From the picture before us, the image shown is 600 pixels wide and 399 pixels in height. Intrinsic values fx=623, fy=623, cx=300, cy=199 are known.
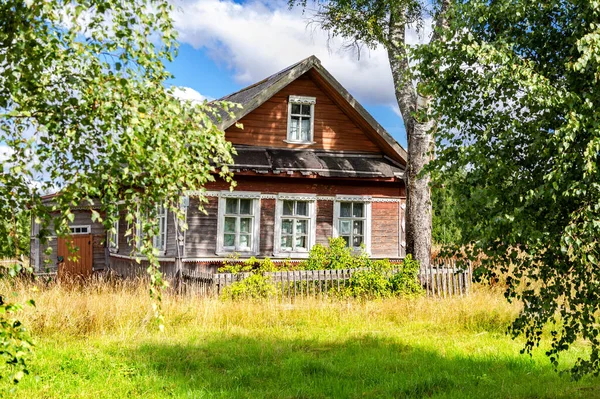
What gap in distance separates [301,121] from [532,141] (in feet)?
44.7

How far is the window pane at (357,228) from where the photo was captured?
20031mm

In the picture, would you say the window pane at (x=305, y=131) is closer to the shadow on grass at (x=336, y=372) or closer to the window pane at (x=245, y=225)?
the window pane at (x=245, y=225)

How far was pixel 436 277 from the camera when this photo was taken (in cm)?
1705

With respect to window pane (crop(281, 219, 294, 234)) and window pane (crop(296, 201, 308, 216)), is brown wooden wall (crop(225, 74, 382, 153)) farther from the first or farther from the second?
window pane (crop(281, 219, 294, 234))

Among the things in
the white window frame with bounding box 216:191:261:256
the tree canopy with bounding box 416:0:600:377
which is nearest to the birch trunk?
the white window frame with bounding box 216:191:261:256

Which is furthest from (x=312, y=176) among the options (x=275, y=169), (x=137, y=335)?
(x=137, y=335)

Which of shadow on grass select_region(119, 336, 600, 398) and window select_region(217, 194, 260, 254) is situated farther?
window select_region(217, 194, 260, 254)

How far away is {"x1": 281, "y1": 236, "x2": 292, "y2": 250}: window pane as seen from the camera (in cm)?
1916

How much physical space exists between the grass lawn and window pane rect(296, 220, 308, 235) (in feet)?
18.9

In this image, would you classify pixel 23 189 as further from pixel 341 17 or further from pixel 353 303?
pixel 341 17

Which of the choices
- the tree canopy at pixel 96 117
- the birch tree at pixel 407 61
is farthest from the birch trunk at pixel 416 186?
the tree canopy at pixel 96 117

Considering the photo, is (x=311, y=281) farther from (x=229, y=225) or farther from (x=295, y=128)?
(x=295, y=128)

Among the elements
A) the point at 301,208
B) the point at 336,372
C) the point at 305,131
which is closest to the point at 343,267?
the point at 301,208

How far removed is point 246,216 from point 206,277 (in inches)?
152
